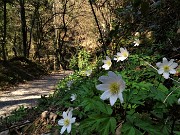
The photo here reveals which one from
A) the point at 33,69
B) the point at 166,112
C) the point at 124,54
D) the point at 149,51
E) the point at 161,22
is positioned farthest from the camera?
the point at 33,69

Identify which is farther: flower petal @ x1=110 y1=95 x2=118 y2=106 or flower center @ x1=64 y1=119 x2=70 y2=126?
flower center @ x1=64 y1=119 x2=70 y2=126

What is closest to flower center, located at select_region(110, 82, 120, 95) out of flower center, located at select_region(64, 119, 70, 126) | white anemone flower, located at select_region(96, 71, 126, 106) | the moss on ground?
white anemone flower, located at select_region(96, 71, 126, 106)

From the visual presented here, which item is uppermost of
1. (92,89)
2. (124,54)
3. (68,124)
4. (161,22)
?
(161,22)

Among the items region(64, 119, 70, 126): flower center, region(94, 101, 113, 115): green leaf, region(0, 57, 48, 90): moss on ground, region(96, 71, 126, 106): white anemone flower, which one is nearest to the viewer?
region(96, 71, 126, 106): white anemone flower

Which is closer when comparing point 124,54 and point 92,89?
point 92,89

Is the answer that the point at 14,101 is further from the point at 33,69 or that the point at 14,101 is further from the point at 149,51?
the point at 33,69

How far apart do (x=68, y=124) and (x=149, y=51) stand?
10.9ft

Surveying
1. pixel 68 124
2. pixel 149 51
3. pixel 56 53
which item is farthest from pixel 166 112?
pixel 56 53

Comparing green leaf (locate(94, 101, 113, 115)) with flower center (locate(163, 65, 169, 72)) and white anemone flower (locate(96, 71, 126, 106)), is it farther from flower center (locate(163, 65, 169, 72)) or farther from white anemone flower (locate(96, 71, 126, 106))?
flower center (locate(163, 65, 169, 72))

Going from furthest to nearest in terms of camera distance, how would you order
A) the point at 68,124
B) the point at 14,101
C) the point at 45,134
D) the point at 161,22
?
the point at 14,101 → the point at 161,22 → the point at 45,134 → the point at 68,124

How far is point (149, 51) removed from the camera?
496 centimetres

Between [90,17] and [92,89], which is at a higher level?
[90,17]

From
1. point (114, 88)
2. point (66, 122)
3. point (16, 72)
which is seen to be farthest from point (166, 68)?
point (16, 72)

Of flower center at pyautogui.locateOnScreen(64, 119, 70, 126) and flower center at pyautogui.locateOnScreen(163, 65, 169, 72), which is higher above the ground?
flower center at pyautogui.locateOnScreen(163, 65, 169, 72)
